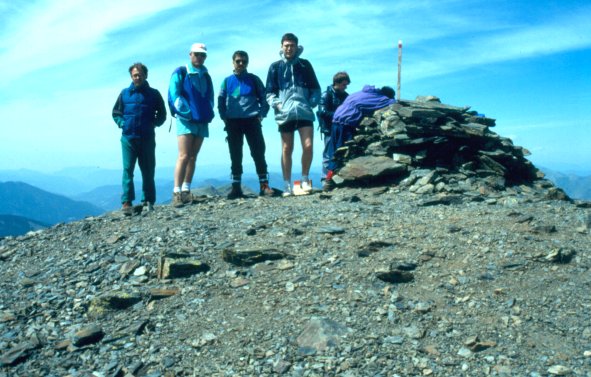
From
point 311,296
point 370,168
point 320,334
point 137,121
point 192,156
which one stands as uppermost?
point 137,121

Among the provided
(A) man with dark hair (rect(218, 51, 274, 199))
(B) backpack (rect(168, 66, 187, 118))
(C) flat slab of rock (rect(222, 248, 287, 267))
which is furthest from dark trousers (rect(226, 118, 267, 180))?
(C) flat slab of rock (rect(222, 248, 287, 267))

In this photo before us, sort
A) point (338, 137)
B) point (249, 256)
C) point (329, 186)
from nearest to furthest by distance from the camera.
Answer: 1. point (249, 256)
2. point (329, 186)
3. point (338, 137)

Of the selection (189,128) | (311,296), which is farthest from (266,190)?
(311,296)

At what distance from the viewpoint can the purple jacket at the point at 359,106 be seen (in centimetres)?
1398

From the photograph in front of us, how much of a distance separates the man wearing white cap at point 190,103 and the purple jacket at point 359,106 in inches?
174

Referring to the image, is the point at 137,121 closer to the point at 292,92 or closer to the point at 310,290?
the point at 292,92

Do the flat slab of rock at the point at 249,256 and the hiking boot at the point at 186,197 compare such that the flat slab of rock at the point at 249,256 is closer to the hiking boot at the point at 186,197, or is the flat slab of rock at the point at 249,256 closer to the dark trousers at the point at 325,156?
the hiking boot at the point at 186,197

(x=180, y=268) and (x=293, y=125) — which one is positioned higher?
(x=293, y=125)

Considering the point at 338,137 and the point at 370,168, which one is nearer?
the point at 370,168

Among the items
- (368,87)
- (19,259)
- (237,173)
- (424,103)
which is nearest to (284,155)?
(237,173)

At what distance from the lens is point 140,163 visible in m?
11.3

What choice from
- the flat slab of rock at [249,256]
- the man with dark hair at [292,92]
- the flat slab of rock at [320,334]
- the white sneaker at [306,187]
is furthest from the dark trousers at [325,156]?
the flat slab of rock at [320,334]

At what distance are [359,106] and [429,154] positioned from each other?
252 cm

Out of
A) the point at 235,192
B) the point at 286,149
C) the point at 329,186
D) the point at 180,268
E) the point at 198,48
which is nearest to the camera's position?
the point at 180,268
